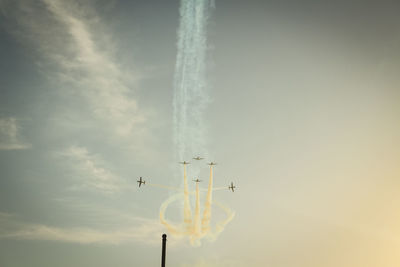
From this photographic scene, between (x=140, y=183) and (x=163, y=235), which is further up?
(x=140, y=183)

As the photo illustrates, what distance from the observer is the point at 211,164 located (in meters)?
100

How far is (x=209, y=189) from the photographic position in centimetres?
9431

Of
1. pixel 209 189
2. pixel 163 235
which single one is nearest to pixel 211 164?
pixel 209 189

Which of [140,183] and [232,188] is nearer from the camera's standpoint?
[140,183]

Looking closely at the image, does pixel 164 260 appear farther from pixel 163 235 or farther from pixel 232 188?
pixel 232 188

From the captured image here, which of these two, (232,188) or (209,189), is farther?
(232,188)

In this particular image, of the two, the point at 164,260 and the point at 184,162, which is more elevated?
the point at 184,162

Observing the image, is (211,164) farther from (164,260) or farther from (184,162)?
(164,260)

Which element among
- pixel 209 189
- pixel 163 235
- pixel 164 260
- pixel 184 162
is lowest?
pixel 164 260

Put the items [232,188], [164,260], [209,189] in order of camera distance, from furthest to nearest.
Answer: [232,188] < [209,189] < [164,260]

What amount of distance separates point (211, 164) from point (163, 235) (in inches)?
1838

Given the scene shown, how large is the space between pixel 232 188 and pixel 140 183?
32.4 metres

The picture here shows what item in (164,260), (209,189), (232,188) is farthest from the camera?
(232,188)

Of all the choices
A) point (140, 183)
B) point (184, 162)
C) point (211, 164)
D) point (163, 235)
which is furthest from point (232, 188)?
point (163, 235)
